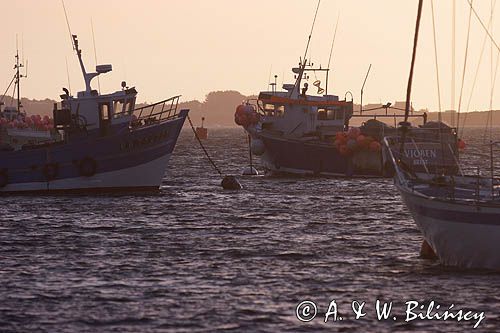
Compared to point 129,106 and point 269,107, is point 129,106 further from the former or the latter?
point 269,107

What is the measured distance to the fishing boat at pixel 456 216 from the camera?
2756 cm

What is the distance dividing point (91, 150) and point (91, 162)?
0.64 metres

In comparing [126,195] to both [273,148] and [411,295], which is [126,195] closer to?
[273,148]

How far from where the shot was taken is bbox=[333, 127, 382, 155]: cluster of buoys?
232ft

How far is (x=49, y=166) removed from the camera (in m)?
56.4

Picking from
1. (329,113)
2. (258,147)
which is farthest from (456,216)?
(258,147)

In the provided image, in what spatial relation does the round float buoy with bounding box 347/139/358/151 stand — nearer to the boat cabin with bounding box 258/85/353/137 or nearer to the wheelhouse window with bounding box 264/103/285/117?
the boat cabin with bounding box 258/85/353/137

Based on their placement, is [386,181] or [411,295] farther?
[386,181]

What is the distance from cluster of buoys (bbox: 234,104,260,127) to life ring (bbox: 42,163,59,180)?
73.5 ft

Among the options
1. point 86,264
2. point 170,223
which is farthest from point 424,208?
point 170,223

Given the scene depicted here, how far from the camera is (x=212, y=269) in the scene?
31.7 meters

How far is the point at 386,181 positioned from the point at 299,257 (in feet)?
136

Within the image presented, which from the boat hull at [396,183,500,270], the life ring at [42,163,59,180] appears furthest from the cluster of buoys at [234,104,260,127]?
the boat hull at [396,183,500,270]

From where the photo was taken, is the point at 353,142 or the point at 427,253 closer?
the point at 427,253
